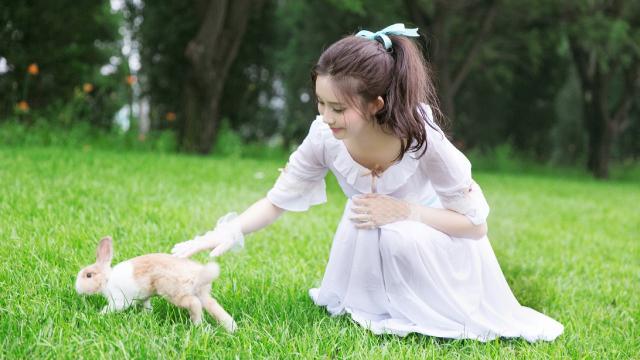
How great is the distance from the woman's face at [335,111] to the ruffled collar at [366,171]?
277mm

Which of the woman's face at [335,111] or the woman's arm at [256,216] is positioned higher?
the woman's face at [335,111]

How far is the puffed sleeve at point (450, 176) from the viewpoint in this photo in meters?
2.40

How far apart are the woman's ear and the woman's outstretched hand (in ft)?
2.22

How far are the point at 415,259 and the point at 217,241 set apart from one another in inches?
29.1

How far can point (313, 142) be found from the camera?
2.60m

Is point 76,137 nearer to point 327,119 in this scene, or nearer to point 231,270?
point 231,270

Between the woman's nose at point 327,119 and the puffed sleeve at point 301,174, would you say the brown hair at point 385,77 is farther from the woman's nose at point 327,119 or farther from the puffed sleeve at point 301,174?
the puffed sleeve at point 301,174

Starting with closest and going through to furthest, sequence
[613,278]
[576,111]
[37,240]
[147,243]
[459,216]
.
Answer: [459,216] < [37,240] < [147,243] < [613,278] < [576,111]

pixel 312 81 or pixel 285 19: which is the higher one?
pixel 285 19

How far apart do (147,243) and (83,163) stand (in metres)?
3.42

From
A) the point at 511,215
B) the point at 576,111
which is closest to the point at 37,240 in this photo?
the point at 511,215

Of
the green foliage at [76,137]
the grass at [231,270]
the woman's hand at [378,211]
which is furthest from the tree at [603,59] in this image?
the woman's hand at [378,211]

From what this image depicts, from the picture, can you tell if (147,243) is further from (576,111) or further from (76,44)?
(576,111)

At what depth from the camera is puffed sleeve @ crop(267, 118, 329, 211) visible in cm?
260
